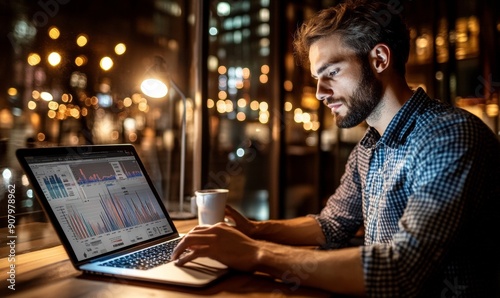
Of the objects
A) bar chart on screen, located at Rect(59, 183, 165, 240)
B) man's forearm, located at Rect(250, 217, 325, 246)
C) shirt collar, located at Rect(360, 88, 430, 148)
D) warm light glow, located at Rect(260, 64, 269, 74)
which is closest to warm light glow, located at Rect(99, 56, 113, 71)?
bar chart on screen, located at Rect(59, 183, 165, 240)

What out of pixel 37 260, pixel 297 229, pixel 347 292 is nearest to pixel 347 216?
pixel 297 229

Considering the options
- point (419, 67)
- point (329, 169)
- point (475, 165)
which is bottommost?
point (329, 169)

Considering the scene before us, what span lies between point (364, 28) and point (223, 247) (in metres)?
Result: 0.88

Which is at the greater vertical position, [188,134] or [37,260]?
[188,134]

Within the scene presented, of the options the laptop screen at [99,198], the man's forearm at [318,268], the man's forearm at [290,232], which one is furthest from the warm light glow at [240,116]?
the man's forearm at [318,268]

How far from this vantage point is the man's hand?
3.06ft

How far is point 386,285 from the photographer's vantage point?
0.82 m

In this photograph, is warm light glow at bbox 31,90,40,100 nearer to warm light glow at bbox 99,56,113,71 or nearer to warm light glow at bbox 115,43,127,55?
warm light glow at bbox 99,56,113,71

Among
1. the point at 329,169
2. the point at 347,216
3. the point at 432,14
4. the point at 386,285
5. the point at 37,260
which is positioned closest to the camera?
the point at 386,285

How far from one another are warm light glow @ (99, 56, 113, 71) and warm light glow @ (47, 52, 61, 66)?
234mm

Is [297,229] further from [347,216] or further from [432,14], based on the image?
[432,14]

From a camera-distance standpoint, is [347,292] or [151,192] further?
[151,192]

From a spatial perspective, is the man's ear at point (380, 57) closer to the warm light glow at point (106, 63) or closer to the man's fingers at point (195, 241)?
the man's fingers at point (195, 241)

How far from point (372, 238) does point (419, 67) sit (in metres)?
2.20
